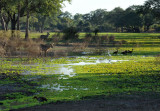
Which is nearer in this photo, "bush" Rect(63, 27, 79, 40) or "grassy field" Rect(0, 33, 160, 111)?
"grassy field" Rect(0, 33, 160, 111)

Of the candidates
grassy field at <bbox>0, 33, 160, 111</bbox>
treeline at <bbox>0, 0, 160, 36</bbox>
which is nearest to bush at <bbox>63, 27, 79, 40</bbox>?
treeline at <bbox>0, 0, 160, 36</bbox>

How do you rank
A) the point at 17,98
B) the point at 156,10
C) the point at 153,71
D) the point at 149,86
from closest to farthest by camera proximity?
the point at 17,98 → the point at 149,86 → the point at 153,71 → the point at 156,10

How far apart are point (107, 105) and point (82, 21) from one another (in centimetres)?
13340

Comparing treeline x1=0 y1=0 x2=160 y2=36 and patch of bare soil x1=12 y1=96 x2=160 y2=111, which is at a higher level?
treeline x1=0 y1=0 x2=160 y2=36

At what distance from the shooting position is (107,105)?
11.0 meters

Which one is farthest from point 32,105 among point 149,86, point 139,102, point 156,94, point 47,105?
point 149,86

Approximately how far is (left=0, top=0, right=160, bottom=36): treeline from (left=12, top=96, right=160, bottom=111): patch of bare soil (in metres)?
37.5

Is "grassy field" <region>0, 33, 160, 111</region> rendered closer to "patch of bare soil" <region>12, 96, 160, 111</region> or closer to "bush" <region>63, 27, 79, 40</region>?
"patch of bare soil" <region>12, 96, 160, 111</region>

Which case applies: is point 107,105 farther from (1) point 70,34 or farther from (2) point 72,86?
(1) point 70,34

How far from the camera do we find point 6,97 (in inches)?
488

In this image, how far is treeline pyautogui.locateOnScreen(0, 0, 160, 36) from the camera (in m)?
50.6

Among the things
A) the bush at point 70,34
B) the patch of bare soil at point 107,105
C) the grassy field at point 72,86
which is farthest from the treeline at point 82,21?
the patch of bare soil at point 107,105

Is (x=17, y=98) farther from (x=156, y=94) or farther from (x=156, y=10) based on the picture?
(x=156, y=10)

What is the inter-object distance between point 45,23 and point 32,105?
407 feet
